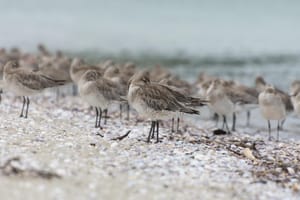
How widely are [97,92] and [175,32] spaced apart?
28.0m

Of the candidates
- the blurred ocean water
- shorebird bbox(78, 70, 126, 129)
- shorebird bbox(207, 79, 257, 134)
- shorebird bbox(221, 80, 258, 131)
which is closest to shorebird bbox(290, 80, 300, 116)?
shorebird bbox(221, 80, 258, 131)

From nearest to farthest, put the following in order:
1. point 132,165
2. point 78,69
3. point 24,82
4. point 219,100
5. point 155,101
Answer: point 132,165, point 155,101, point 24,82, point 219,100, point 78,69

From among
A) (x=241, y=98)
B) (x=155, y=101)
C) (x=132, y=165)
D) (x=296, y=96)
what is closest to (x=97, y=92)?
(x=155, y=101)

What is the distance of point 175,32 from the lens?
39.8 meters

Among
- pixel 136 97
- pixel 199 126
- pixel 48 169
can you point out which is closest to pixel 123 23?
pixel 199 126

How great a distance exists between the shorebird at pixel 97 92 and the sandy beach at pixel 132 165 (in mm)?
719

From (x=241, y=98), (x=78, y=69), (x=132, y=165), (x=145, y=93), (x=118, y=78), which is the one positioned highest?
(x=78, y=69)

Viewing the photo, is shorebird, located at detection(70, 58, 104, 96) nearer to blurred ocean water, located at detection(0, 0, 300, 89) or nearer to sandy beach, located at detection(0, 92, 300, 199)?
sandy beach, located at detection(0, 92, 300, 199)

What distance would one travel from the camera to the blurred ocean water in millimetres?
29328

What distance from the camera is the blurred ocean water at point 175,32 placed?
96.2 feet

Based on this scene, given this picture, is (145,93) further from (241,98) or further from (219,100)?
(241,98)

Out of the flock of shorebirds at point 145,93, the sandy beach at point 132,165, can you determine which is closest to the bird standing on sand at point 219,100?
the flock of shorebirds at point 145,93

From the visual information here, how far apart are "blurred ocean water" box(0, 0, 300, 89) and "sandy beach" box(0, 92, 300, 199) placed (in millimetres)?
12470

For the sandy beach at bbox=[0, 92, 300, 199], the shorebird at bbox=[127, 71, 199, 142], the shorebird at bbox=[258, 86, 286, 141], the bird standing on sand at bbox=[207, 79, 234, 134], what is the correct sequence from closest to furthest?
1. the sandy beach at bbox=[0, 92, 300, 199]
2. the shorebird at bbox=[127, 71, 199, 142]
3. the shorebird at bbox=[258, 86, 286, 141]
4. the bird standing on sand at bbox=[207, 79, 234, 134]
